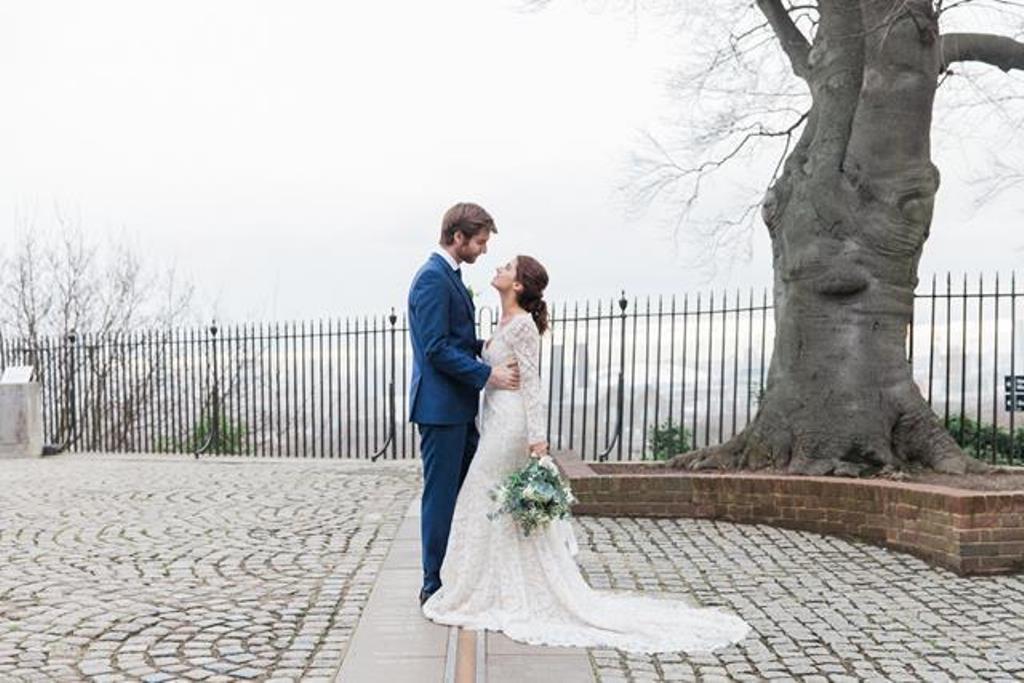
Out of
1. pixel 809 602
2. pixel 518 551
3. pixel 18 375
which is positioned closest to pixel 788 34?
pixel 809 602

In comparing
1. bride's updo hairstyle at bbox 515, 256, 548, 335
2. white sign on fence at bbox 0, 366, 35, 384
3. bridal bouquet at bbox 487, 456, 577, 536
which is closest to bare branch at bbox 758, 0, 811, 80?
bride's updo hairstyle at bbox 515, 256, 548, 335

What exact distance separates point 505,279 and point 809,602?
2.62m

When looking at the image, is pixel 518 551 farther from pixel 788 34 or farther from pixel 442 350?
pixel 788 34

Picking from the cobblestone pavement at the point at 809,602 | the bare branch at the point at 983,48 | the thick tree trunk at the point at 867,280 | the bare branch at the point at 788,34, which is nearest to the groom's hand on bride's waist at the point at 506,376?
the cobblestone pavement at the point at 809,602

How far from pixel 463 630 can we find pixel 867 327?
577 centimetres

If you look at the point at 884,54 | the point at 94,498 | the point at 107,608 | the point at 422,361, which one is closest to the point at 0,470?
the point at 94,498

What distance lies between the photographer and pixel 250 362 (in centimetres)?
1936

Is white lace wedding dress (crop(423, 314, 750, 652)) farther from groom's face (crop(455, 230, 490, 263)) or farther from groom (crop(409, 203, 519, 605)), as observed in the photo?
groom's face (crop(455, 230, 490, 263))

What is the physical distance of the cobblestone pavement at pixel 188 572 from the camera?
508cm

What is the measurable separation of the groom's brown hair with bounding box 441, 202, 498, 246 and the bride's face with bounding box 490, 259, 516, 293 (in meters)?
0.21

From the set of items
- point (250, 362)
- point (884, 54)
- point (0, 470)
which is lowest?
point (0, 470)

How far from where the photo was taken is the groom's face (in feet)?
18.3

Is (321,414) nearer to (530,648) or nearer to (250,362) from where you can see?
(250,362)

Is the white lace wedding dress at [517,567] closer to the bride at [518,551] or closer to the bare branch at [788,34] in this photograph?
the bride at [518,551]
